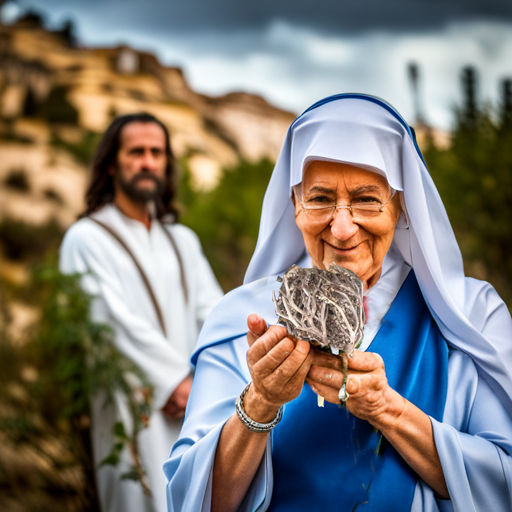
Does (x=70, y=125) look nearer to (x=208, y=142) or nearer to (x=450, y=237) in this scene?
(x=208, y=142)

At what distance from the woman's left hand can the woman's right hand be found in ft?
0.14

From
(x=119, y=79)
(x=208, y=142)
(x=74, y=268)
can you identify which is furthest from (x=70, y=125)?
(x=74, y=268)

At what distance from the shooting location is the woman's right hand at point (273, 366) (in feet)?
4.91

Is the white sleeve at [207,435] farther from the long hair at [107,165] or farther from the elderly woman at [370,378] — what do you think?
the long hair at [107,165]

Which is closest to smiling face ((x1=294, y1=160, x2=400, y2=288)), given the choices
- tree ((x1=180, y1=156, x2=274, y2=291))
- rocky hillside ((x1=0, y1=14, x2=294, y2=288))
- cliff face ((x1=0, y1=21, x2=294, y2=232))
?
tree ((x1=180, y1=156, x2=274, y2=291))

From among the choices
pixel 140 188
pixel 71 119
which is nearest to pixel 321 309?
pixel 140 188

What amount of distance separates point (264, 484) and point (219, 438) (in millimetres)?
192

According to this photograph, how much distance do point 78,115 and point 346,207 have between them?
21347mm

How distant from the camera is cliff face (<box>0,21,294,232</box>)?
58.9 ft

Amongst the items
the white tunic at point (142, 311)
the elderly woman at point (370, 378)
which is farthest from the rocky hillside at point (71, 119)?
the elderly woman at point (370, 378)

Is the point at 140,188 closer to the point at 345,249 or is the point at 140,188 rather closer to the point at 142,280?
the point at 142,280

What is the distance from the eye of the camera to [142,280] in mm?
4043

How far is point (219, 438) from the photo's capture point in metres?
1.78

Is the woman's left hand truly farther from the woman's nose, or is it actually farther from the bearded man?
the bearded man
